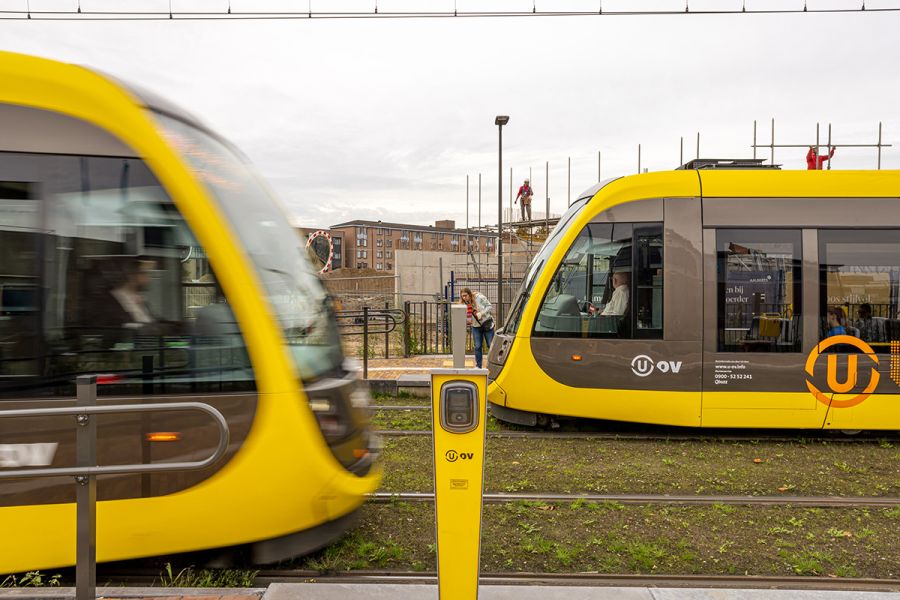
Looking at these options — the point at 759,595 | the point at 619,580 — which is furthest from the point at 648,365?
the point at 759,595

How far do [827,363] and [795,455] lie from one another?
110 cm

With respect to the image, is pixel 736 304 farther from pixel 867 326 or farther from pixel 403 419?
pixel 403 419

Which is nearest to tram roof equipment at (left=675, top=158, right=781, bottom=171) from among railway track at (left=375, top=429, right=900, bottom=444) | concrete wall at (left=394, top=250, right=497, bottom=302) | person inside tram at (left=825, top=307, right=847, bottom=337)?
person inside tram at (left=825, top=307, right=847, bottom=337)

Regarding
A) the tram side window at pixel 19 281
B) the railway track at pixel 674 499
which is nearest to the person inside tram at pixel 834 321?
the railway track at pixel 674 499

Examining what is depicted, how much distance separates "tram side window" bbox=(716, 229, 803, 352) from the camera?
7.14 m

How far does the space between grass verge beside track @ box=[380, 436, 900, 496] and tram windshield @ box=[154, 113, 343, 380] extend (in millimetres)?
2051

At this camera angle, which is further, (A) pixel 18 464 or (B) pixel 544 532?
(B) pixel 544 532

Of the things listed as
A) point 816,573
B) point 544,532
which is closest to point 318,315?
point 544,532

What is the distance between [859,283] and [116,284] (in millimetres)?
7420

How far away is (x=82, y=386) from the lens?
2938 mm

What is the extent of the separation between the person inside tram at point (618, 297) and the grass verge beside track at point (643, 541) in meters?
2.62

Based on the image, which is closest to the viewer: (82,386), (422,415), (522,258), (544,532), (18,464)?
(82,386)

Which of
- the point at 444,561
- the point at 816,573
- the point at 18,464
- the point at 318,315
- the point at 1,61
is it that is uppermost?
the point at 1,61

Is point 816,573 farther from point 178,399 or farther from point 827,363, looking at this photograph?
point 178,399
